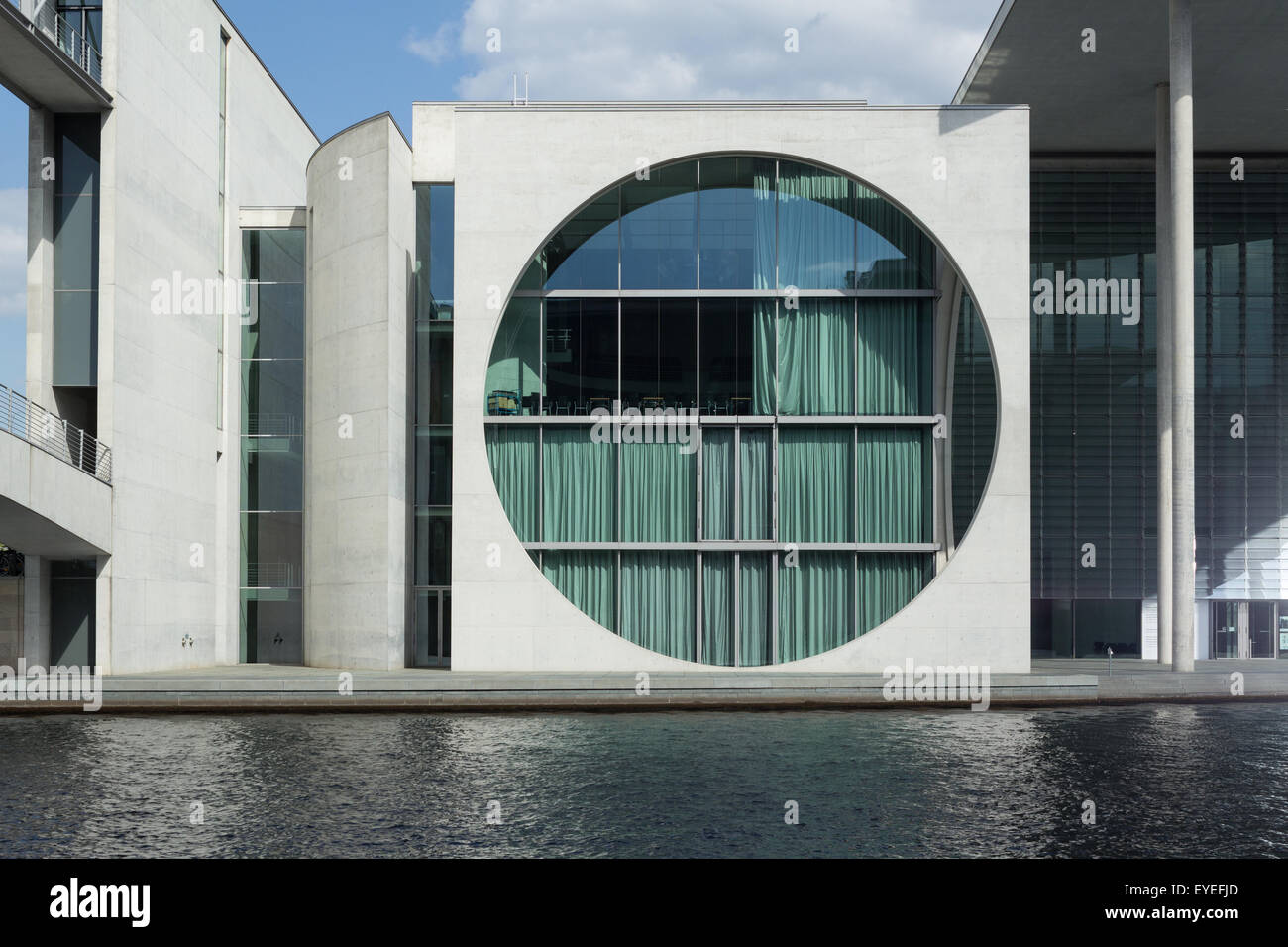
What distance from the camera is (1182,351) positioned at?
2825cm

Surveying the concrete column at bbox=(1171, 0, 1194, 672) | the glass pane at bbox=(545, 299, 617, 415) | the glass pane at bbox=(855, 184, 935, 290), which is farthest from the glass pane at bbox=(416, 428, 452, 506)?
the concrete column at bbox=(1171, 0, 1194, 672)

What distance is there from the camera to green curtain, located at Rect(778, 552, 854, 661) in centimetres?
2819

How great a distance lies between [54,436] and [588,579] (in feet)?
36.0

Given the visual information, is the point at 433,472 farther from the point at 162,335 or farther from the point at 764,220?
the point at 764,220

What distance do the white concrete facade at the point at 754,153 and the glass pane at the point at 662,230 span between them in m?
0.53

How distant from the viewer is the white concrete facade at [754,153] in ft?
90.2

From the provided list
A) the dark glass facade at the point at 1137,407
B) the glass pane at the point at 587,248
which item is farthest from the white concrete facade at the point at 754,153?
the dark glass facade at the point at 1137,407

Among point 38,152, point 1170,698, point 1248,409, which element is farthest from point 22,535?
point 1248,409

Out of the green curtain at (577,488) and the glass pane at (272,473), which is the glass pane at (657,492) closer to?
the green curtain at (577,488)

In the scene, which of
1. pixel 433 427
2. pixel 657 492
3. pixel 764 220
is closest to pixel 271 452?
pixel 433 427

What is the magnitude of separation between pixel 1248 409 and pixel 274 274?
26.3 metres

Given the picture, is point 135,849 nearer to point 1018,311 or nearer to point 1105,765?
point 1105,765
